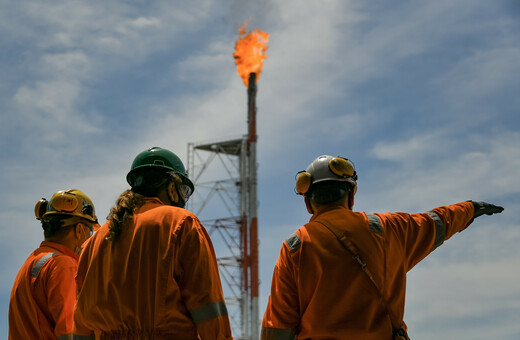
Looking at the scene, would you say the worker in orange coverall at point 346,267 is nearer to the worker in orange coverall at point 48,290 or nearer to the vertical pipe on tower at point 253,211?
the worker in orange coverall at point 48,290

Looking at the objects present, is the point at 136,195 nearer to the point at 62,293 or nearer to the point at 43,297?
the point at 62,293

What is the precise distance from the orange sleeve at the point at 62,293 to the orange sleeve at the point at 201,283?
1.73 meters

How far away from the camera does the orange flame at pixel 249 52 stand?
141 ft

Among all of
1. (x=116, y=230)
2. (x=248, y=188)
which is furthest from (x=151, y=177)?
(x=248, y=188)

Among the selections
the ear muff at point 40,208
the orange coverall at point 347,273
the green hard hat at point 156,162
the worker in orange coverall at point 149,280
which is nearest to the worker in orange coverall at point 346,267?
the orange coverall at point 347,273

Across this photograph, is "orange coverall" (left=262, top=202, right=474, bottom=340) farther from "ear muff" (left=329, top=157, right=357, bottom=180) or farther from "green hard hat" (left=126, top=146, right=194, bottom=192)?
"green hard hat" (left=126, top=146, right=194, bottom=192)

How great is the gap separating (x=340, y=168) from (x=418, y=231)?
33.9 inches

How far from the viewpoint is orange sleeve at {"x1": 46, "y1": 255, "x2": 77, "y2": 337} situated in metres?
5.59

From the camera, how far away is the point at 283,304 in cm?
520

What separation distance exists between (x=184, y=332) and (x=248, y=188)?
116ft

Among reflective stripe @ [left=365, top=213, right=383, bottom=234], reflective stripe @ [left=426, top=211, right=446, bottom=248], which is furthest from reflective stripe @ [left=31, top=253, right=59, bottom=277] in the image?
reflective stripe @ [left=426, top=211, right=446, bottom=248]

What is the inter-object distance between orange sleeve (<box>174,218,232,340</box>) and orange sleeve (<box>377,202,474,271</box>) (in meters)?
1.62

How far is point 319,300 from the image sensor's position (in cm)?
504

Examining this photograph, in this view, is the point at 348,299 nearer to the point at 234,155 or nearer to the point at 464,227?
the point at 464,227
